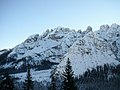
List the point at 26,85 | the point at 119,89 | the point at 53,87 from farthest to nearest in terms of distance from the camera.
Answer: the point at 119,89, the point at 53,87, the point at 26,85

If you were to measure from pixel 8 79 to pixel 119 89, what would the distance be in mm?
159810

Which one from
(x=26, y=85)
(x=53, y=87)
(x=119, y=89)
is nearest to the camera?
(x=26, y=85)

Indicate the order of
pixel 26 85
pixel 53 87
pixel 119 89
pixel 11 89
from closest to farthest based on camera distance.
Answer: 1. pixel 11 89
2. pixel 26 85
3. pixel 53 87
4. pixel 119 89

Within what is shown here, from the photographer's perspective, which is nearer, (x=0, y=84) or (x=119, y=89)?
(x=0, y=84)

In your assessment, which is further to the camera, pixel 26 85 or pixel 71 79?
pixel 26 85

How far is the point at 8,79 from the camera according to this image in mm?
37531

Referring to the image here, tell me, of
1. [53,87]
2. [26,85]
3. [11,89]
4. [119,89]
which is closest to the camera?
[11,89]

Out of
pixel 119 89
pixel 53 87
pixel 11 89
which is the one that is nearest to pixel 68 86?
pixel 11 89

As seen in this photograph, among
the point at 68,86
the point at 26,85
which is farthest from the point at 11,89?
the point at 26,85

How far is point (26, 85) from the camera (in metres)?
50.7

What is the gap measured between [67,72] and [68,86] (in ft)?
6.73

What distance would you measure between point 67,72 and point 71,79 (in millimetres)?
1199

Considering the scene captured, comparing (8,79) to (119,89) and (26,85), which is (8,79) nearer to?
(26,85)

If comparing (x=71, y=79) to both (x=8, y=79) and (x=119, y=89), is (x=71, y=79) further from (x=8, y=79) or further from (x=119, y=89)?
(x=119, y=89)
